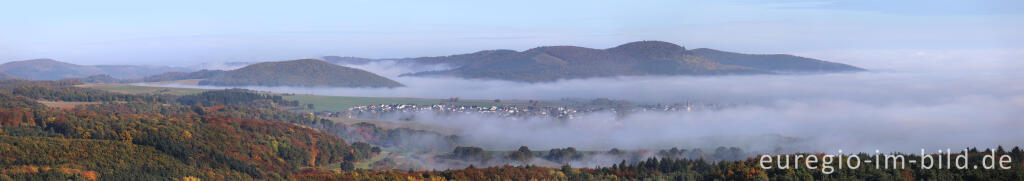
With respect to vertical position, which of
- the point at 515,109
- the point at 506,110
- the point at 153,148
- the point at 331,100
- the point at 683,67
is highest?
the point at 683,67

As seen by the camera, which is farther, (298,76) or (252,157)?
(298,76)

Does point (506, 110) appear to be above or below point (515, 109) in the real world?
below

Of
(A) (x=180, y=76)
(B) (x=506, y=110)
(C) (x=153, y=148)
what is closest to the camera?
(C) (x=153, y=148)

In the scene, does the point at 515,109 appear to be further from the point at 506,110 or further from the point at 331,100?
the point at 331,100

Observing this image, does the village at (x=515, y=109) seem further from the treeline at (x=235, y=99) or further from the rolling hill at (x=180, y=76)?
the rolling hill at (x=180, y=76)

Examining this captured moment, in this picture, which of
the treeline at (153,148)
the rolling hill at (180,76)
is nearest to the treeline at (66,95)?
the treeline at (153,148)

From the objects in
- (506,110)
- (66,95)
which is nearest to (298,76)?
(506,110)

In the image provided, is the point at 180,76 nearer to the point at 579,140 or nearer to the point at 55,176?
the point at 579,140

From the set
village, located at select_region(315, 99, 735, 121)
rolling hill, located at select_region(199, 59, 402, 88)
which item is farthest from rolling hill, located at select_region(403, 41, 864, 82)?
village, located at select_region(315, 99, 735, 121)
